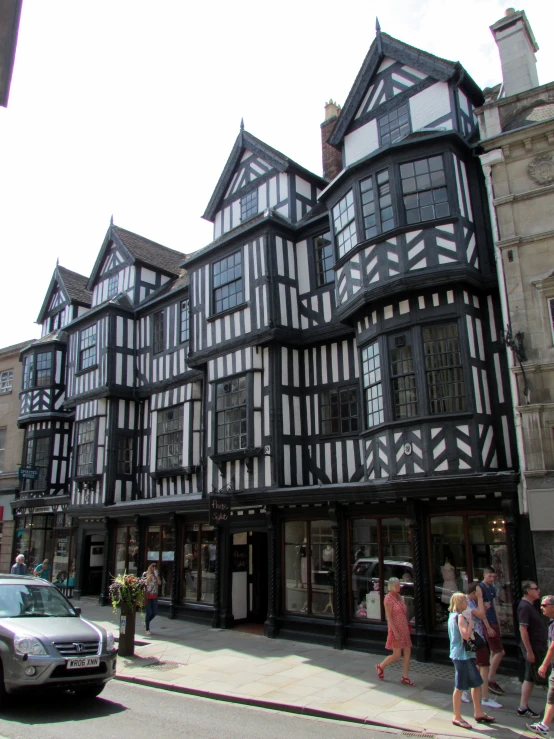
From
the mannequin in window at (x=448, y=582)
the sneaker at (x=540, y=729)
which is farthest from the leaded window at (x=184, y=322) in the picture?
the sneaker at (x=540, y=729)

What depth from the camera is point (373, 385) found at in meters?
12.6

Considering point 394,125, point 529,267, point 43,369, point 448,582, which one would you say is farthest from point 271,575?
point 43,369

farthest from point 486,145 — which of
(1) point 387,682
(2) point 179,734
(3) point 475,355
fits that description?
(2) point 179,734

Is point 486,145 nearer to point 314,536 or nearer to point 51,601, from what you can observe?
point 314,536

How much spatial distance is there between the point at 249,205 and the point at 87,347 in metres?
8.76

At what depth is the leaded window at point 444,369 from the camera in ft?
36.9

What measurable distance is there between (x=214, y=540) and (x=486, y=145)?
11758 mm

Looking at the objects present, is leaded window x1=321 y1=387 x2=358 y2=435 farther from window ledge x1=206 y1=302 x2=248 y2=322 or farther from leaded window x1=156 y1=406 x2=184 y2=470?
leaded window x1=156 y1=406 x2=184 y2=470

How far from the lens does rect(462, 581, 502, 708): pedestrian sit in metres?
8.01

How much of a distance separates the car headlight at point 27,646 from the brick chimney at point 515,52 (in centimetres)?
1347

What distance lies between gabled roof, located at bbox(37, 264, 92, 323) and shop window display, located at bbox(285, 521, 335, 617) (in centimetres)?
1644

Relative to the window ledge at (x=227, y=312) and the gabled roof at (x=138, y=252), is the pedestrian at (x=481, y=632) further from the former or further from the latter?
the gabled roof at (x=138, y=252)

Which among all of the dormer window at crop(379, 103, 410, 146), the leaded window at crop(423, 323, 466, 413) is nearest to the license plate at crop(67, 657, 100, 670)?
the leaded window at crop(423, 323, 466, 413)

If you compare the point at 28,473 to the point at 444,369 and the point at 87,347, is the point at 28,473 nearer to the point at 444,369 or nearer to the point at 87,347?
the point at 87,347
